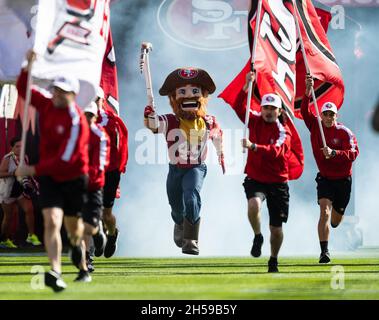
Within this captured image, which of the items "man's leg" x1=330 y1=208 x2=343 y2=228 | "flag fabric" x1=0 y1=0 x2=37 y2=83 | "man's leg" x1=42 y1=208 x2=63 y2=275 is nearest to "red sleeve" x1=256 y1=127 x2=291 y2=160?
"man's leg" x1=42 y1=208 x2=63 y2=275

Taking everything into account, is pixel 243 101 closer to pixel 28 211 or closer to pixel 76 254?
pixel 76 254

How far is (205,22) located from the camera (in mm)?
18125

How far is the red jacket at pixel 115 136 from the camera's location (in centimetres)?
1394

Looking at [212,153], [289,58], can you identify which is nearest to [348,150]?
[289,58]

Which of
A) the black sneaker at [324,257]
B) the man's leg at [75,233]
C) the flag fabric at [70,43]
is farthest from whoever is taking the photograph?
the black sneaker at [324,257]

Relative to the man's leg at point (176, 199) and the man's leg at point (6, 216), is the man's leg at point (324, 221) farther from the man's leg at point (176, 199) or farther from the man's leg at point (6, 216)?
the man's leg at point (6, 216)

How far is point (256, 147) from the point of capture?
1292 centimetres

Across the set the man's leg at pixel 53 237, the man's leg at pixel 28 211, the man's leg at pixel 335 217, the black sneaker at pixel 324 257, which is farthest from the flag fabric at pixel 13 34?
the man's leg at pixel 53 237

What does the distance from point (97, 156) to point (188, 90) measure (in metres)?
4.47

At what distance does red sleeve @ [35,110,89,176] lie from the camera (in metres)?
11.0

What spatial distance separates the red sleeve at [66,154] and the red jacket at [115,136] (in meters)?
2.73

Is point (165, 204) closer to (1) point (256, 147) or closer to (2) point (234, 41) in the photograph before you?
(2) point (234, 41)

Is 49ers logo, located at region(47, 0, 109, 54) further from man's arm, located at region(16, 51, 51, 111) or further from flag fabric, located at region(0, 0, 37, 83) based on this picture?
flag fabric, located at region(0, 0, 37, 83)

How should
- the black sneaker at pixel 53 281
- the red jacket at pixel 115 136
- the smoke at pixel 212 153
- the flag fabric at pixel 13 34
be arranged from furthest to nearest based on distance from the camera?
the smoke at pixel 212 153 → the flag fabric at pixel 13 34 → the red jacket at pixel 115 136 → the black sneaker at pixel 53 281
